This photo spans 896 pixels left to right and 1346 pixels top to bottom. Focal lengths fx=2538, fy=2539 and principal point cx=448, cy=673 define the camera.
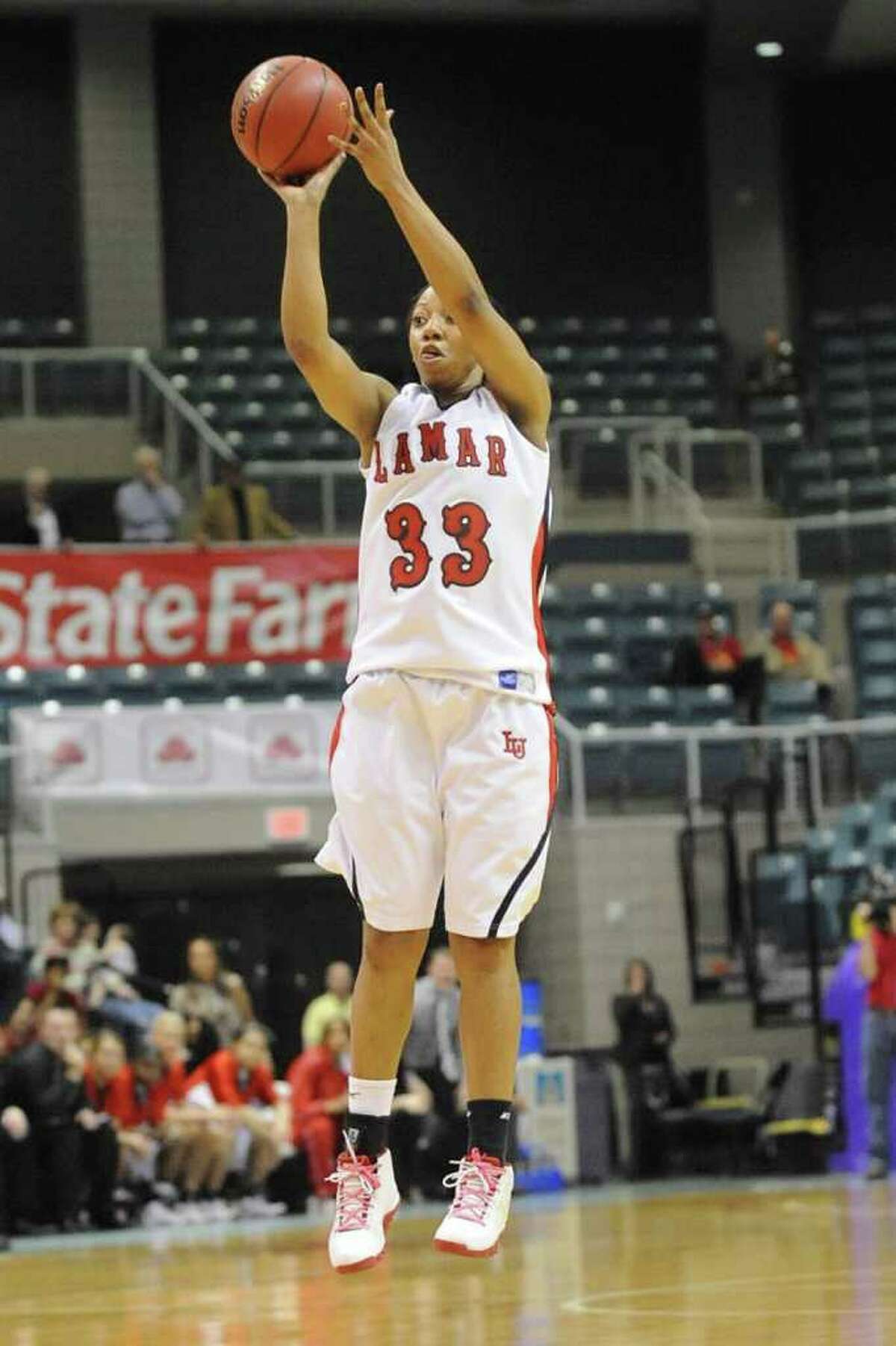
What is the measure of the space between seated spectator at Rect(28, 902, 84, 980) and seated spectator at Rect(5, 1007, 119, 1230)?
971mm

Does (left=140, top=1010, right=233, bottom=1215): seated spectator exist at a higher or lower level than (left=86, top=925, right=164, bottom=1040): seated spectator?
lower

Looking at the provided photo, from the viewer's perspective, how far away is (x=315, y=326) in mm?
5879

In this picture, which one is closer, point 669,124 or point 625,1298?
point 625,1298

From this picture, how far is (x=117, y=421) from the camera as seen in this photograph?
21.7m

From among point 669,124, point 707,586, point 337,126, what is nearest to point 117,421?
point 707,586

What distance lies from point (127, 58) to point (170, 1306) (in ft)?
60.6

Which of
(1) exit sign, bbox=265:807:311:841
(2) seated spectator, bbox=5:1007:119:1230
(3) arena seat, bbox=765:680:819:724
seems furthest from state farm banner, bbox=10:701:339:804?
(3) arena seat, bbox=765:680:819:724

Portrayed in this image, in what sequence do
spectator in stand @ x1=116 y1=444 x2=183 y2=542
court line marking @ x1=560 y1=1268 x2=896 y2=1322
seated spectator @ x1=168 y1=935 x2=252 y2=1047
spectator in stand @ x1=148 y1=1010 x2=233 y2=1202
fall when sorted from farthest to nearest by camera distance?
spectator in stand @ x1=116 y1=444 x2=183 y2=542
seated spectator @ x1=168 y1=935 x2=252 y2=1047
spectator in stand @ x1=148 y1=1010 x2=233 y2=1202
court line marking @ x1=560 y1=1268 x2=896 y2=1322

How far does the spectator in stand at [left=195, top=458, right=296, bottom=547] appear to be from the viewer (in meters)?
19.2

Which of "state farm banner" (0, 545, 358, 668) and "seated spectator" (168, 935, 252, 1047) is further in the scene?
"state farm banner" (0, 545, 358, 668)

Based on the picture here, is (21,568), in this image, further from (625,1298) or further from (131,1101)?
(625,1298)

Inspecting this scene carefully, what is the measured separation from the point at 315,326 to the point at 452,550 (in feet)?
2.00

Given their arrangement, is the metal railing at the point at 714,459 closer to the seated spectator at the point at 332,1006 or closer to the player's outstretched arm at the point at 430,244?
the seated spectator at the point at 332,1006

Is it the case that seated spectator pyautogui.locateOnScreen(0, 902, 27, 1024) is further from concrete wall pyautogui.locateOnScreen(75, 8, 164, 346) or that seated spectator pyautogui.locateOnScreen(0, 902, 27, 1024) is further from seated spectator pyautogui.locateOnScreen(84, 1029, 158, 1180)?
concrete wall pyautogui.locateOnScreen(75, 8, 164, 346)
